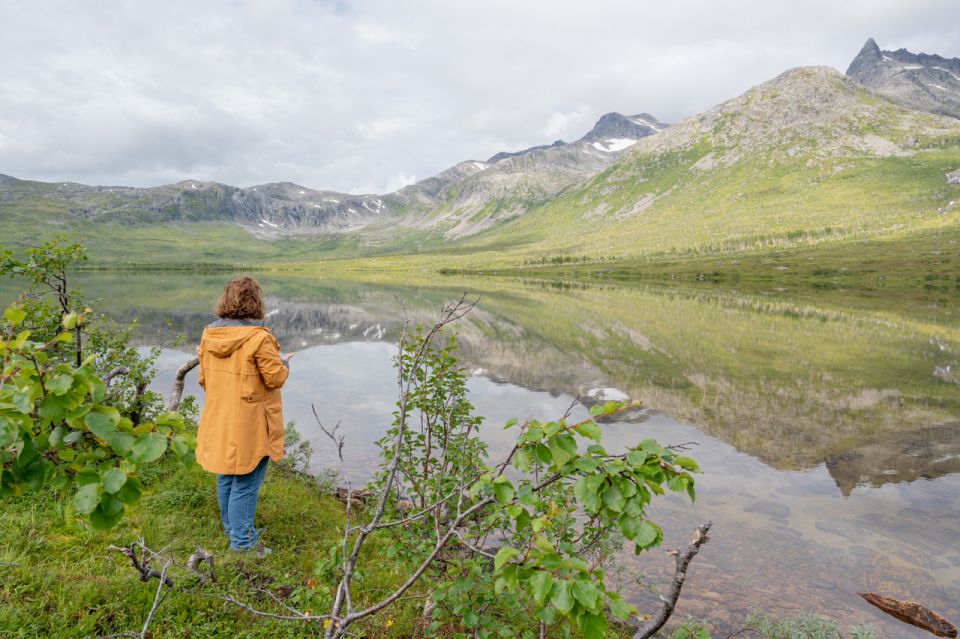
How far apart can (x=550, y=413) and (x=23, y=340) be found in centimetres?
2252

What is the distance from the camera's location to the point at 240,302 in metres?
7.56

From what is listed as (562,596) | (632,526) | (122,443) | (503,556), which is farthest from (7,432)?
(632,526)

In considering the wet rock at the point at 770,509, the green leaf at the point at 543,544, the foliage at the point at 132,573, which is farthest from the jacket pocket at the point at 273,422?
the wet rock at the point at 770,509

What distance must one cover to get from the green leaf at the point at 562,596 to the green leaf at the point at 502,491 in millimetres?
677

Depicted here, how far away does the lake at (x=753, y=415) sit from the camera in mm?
11289

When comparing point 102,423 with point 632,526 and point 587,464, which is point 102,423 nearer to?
point 587,464

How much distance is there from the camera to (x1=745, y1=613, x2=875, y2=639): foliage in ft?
26.5

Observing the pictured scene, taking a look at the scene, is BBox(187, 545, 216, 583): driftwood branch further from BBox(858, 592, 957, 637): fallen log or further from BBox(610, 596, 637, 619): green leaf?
BBox(858, 592, 957, 637): fallen log

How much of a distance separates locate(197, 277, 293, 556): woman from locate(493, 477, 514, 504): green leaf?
17.0 feet

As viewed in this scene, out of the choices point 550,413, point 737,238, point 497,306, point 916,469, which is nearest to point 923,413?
point 916,469

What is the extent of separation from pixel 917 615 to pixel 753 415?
1485cm

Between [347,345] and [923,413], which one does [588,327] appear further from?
[923,413]

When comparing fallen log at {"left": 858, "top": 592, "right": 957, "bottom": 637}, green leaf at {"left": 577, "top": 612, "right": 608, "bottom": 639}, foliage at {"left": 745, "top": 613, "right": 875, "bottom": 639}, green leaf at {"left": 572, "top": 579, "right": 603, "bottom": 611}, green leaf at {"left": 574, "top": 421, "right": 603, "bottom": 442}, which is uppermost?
green leaf at {"left": 574, "top": 421, "right": 603, "bottom": 442}

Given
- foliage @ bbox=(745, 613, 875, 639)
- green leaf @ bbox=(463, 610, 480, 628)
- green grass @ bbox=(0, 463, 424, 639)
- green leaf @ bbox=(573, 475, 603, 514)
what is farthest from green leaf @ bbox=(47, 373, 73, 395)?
foliage @ bbox=(745, 613, 875, 639)
